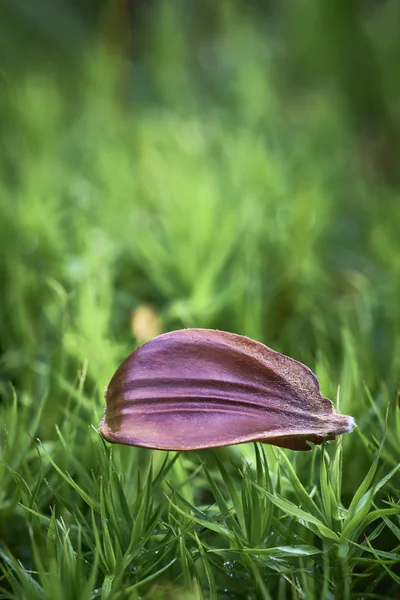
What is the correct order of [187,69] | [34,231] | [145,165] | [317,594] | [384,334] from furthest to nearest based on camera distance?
[187,69], [145,165], [34,231], [384,334], [317,594]

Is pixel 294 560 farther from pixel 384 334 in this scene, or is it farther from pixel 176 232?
pixel 176 232

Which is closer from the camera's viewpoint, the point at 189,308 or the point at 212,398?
the point at 212,398

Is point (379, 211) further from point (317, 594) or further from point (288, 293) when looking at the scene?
point (317, 594)

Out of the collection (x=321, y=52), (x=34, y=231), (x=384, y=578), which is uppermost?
(x=321, y=52)

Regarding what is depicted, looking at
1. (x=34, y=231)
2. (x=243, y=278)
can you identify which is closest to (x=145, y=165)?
(x=34, y=231)

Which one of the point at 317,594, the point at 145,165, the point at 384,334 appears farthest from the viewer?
the point at 145,165

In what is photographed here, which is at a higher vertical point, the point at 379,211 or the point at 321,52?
the point at 321,52

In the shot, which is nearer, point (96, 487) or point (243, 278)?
point (96, 487)
